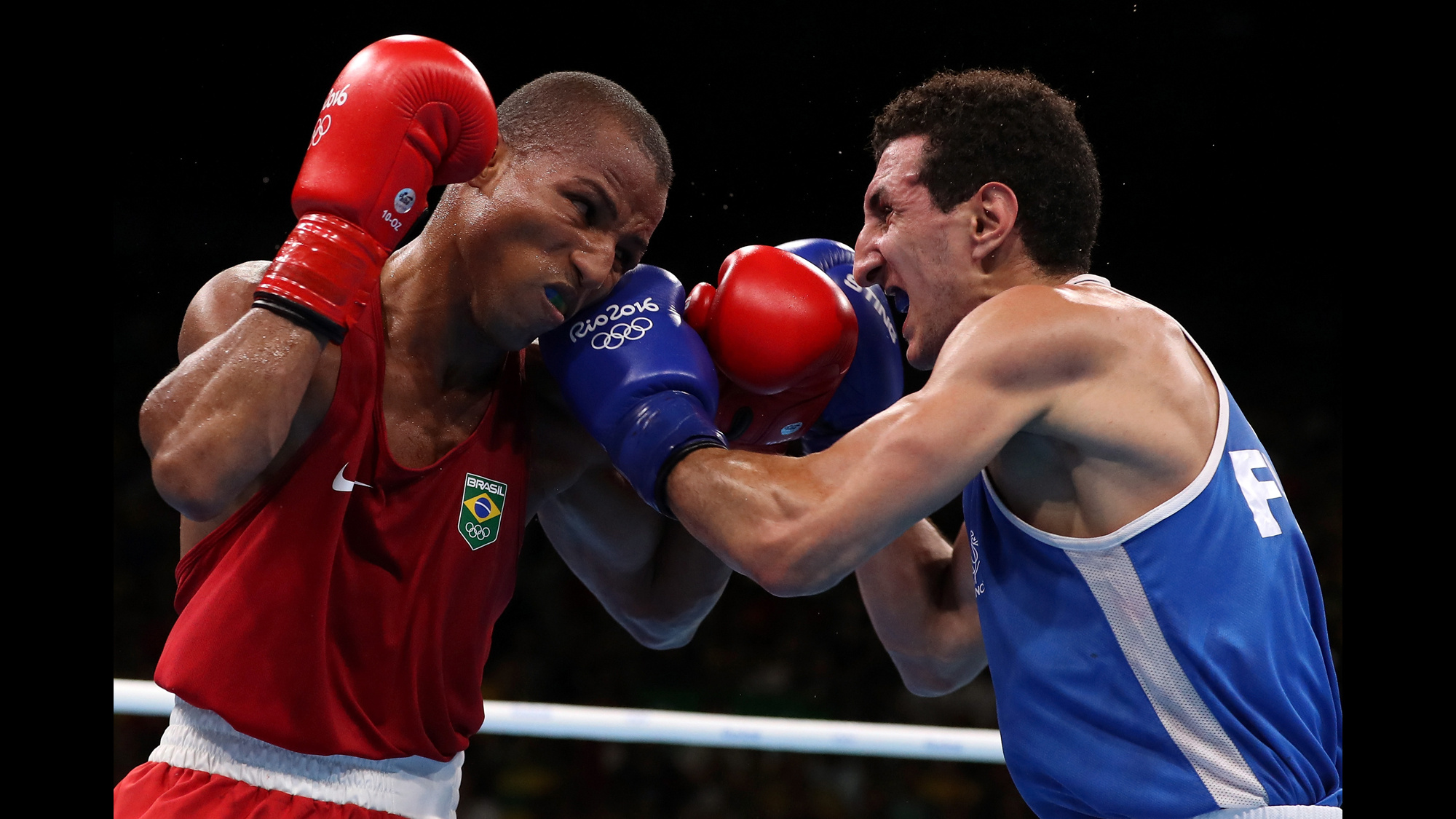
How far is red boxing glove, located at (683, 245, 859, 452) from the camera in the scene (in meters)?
2.30

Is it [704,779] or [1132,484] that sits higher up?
[1132,484]

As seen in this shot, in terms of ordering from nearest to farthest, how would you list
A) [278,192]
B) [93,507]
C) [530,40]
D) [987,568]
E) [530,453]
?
[93,507] → [987,568] → [530,453] → [530,40] → [278,192]

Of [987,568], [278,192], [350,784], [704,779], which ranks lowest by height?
[704,779]

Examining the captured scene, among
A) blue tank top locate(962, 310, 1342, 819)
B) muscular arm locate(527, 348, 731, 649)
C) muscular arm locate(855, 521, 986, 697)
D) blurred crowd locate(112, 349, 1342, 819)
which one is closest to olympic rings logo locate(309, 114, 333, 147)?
muscular arm locate(527, 348, 731, 649)

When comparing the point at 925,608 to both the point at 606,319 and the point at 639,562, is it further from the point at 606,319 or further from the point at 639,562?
the point at 606,319

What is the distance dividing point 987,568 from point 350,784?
121cm

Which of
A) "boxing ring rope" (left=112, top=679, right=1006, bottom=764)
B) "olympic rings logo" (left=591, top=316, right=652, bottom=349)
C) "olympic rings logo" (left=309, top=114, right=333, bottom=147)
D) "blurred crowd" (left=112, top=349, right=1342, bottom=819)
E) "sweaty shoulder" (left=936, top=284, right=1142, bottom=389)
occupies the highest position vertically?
"olympic rings logo" (left=309, top=114, right=333, bottom=147)

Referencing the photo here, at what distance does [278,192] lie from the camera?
652cm

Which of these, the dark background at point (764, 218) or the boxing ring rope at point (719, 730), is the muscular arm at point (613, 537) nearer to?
the boxing ring rope at point (719, 730)

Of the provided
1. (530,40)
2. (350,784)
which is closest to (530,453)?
(350,784)

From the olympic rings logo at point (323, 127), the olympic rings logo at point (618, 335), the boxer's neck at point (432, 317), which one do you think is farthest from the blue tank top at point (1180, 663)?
the olympic rings logo at point (323, 127)

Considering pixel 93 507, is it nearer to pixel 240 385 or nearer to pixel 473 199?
pixel 240 385

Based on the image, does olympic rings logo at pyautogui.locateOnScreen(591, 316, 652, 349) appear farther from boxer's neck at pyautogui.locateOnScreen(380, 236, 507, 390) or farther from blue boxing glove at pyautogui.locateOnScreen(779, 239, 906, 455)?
blue boxing glove at pyautogui.locateOnScreen(779, 239, 906, 455)

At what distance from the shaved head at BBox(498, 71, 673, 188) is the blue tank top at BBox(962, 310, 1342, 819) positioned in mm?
1034
